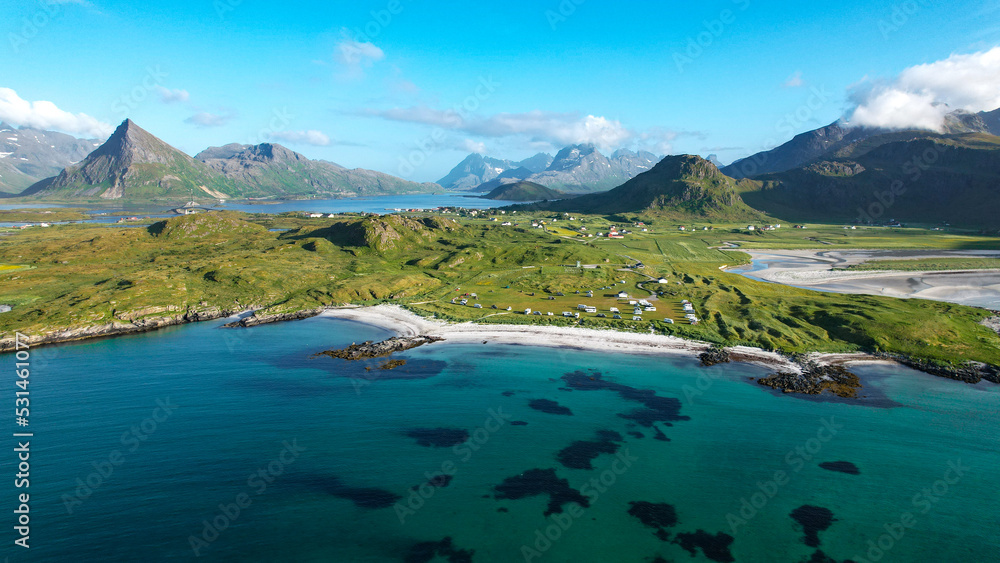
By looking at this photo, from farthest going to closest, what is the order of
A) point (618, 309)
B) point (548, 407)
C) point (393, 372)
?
point (618, 309) < point (393, 372) < point (548, 407)

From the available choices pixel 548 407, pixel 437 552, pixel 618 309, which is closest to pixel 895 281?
pixel 618 309

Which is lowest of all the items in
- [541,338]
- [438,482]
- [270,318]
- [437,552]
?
[437,552]

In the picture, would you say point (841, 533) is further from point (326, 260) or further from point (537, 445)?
point (326, 260)

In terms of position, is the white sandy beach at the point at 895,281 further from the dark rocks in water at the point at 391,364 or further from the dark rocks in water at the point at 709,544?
the dark rocks in water at the point at 391,364

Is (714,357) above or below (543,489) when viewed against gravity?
above

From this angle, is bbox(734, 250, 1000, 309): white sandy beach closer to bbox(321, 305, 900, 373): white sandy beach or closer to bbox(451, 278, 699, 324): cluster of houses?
bbox(451, 278, 699, 324): cluster of houses

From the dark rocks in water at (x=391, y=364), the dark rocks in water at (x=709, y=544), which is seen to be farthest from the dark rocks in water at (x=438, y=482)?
the dark rocks in water at (x=391, y=364)

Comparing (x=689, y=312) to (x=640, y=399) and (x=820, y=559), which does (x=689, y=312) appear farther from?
(x=820, y=559)

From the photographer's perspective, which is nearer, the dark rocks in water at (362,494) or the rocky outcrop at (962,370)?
the dark rocks in water at (362,494)
